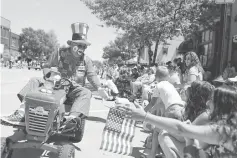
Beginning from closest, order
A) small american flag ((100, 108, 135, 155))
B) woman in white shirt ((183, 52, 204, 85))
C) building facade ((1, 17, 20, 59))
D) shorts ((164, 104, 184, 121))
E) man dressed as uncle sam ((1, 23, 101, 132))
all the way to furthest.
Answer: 1. small american flag ((100, 108, 135, 155))
2. shorts ((164, 104, 184, 121))
3. man dressed as uncle sam ((1, 23, 101, 132))
4. woman in white shirt ((183, 52, 204, 85))
5. building facade ((1, 17, 20, 59))

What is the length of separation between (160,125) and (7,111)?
6.46m

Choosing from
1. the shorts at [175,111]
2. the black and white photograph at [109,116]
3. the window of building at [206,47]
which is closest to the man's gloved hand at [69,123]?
the black and white photograph at [109,116]

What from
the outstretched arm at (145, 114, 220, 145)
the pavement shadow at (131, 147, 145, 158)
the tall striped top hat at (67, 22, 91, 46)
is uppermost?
the tall striped top hat at (67, 22, 91, 46)

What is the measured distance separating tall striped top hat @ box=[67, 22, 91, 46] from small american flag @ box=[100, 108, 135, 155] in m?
2.30

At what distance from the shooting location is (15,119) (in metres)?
3.84

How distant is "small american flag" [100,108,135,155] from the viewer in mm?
2895

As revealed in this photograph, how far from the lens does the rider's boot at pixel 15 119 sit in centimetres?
378

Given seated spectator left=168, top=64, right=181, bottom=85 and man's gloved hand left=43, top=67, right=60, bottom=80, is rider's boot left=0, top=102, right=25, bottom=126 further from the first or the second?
seated spectator left=168, top=64, right=181, bottom=85

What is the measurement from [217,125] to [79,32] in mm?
3231

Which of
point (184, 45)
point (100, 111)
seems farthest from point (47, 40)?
point (100, 111)

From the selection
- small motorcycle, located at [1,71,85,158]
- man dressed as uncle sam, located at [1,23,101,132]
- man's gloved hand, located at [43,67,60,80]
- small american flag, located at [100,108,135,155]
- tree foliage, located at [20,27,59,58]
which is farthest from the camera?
tree foliage, located at [20,27,59,58]

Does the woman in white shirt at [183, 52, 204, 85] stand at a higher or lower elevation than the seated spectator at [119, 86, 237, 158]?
higher

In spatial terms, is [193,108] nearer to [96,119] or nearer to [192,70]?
[192,70]

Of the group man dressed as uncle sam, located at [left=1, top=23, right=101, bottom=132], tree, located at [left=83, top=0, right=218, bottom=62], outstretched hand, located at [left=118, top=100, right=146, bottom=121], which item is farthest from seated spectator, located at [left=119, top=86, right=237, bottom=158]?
tree, located at [left=83, top=0, right=218, bottom=62]
